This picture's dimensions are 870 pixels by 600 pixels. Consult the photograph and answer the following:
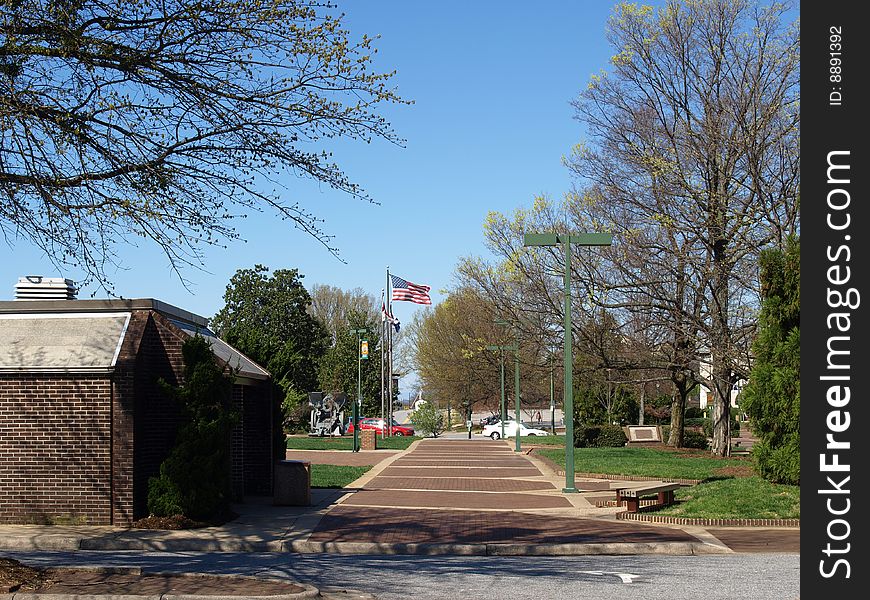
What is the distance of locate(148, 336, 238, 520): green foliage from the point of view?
15.4 meters

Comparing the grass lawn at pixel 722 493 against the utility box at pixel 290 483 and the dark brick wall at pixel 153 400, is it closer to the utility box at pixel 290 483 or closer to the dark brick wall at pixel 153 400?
the utility box at pixel 290 483

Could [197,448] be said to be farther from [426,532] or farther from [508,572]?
[508,572]

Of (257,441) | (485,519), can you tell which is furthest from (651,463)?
(257,441)

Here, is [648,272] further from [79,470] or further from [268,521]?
[79,470]

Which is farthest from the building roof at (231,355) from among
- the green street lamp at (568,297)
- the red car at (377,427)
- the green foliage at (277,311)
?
the green foliage at (277,311)

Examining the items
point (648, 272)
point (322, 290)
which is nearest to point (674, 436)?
point (648, 272)

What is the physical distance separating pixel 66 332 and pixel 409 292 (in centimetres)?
3861

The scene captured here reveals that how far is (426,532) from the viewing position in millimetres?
15305

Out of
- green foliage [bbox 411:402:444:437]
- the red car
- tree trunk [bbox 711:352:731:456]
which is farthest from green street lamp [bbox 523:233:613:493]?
green foliage [bbox 411:402:444:437]

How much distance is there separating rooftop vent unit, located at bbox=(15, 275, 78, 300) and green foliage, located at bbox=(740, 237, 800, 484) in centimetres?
1360

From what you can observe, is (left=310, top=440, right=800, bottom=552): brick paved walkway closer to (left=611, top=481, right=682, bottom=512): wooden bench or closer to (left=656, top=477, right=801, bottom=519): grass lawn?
(left=611, top=481, right=682, bottom=512): wooden bench

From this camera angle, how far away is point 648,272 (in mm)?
31609

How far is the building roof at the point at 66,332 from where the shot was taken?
A: 15352 millimetres

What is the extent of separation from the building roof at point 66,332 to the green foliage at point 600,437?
106 ft
